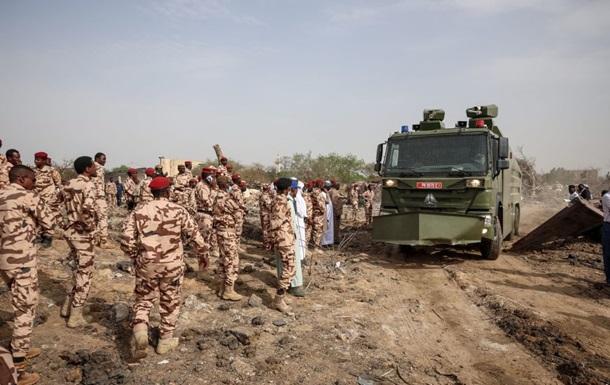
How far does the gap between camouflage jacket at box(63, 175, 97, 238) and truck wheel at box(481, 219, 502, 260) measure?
23.5ft

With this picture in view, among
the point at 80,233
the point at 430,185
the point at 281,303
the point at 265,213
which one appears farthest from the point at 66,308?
the point at 430,185

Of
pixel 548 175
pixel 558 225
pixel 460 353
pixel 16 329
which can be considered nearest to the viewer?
pixel 16 329

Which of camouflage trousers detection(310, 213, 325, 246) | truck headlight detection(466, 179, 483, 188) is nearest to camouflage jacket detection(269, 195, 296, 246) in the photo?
A: truck headlight detection(466, 179, 483, 188)

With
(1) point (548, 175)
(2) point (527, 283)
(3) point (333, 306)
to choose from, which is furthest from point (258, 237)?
(1) point (548, 175)

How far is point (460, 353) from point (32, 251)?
14.7 ft

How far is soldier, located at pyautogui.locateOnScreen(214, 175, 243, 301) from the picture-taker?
5699 millimetres

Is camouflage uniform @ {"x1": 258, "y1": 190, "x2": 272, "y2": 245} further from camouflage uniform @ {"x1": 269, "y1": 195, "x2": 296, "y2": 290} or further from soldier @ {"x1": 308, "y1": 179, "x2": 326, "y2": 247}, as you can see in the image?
soldier @ {"x1": 308, "y1": 179, "x2": 326, "y2": 247}

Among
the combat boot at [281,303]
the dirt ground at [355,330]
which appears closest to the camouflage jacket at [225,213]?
the dirt ground at [355,330]

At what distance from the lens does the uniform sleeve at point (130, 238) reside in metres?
3.80

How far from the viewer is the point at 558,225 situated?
925 centimetres

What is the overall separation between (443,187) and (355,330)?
397cm

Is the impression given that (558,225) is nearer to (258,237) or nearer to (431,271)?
(431,271)

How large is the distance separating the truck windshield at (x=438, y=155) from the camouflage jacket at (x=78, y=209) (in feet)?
18.7

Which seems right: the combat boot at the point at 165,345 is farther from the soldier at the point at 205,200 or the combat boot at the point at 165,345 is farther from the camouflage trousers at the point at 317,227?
the camouflage trousers at the point at 317,227
